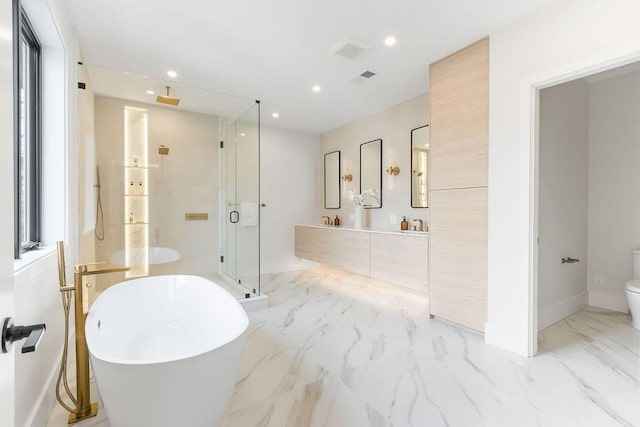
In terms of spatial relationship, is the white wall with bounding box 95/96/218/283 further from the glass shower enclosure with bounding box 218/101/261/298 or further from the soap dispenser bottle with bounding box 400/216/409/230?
the soap dispenser bottle with bounding box 400/216/409/230

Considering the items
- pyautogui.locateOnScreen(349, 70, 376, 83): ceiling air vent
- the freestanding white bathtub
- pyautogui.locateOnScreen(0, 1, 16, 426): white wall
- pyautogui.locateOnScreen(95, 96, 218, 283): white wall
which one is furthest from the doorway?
pyautogui.locateOnScreen(95, 96, 218, 283): white wall

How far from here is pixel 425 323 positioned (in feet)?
9.30

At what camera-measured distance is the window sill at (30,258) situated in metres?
1.31

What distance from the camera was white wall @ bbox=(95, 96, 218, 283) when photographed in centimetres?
342

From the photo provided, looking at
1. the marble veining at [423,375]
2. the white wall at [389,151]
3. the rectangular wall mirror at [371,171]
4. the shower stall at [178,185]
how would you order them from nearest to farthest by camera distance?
the marble veining at [423,375] → the shower stall at [178,185] → the white wall at [389,151] → the rectangular wall mirror at [371,171]

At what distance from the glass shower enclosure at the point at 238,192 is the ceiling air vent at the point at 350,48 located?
1.69 meters

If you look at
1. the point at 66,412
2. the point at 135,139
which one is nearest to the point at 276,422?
the point at 66,412

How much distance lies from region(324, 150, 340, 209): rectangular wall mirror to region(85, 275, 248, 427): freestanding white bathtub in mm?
3044

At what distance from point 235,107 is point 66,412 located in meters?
3.33

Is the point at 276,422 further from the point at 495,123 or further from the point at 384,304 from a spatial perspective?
the point at 495,123

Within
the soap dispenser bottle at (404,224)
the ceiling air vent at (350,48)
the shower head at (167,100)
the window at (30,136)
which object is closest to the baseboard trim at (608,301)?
the soap dispenser bottle at (404,224)

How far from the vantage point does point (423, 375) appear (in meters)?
1.94

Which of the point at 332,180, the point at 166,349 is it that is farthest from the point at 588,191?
the point at 166,349

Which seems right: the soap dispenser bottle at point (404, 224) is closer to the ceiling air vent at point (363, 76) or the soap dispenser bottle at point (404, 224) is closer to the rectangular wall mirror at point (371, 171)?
the rectangular wall mirror at point (371, 171)
